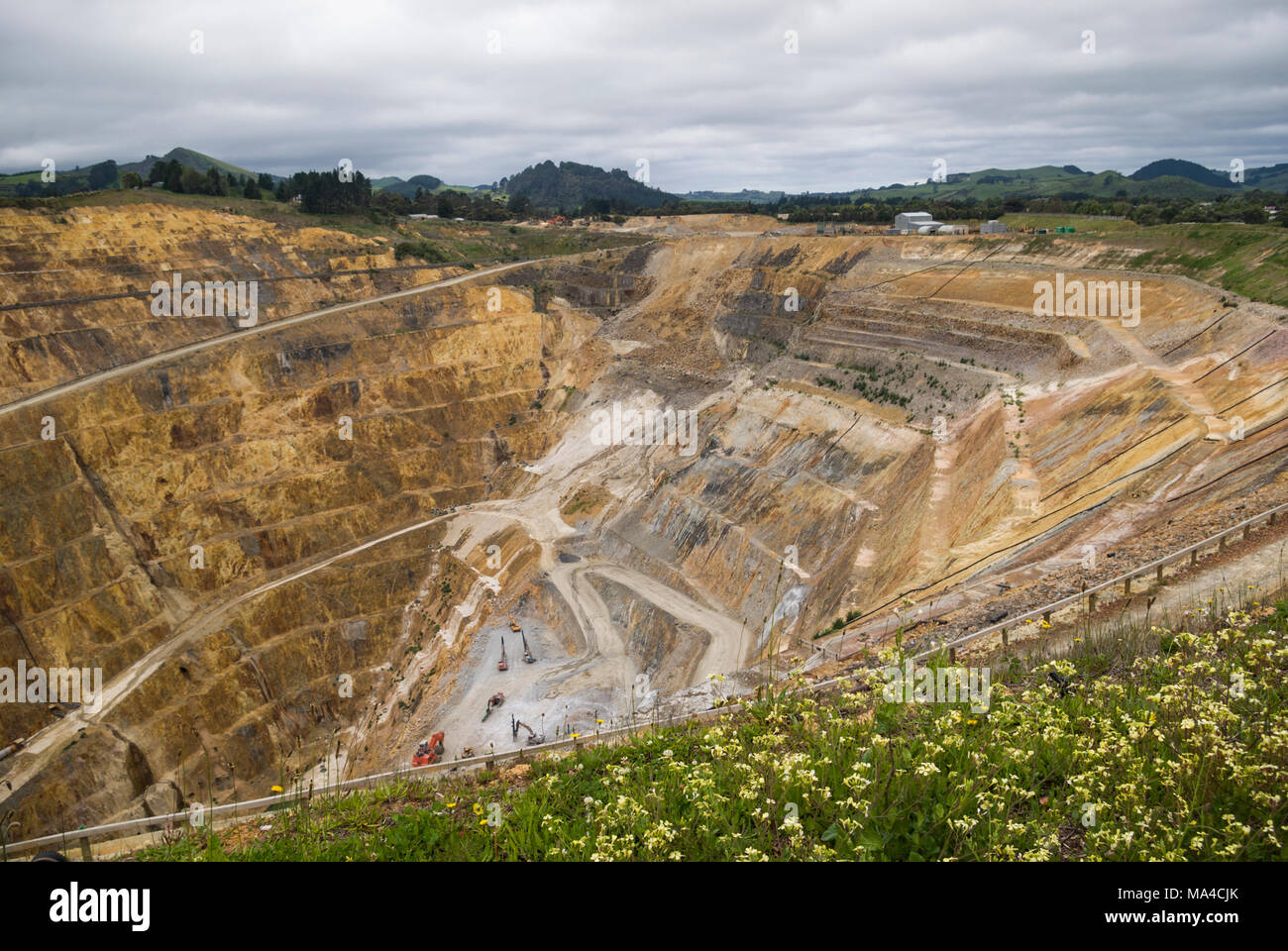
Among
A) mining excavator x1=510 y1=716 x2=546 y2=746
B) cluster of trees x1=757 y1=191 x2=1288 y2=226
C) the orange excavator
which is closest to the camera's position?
mining excavator x1=510 y1=716 x2=546 y2=746

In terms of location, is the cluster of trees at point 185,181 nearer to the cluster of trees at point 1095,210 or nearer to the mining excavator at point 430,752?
the cluster of trees at point 1095,210

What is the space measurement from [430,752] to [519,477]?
28.0m

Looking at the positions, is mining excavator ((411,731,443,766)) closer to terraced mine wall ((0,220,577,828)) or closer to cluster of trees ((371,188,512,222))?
terraced mine wall ((0,220,577,828))

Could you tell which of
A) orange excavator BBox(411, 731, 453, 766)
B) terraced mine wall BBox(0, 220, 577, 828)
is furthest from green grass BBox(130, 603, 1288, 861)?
terraced mine wall BBox(0, 220, 577, 828)

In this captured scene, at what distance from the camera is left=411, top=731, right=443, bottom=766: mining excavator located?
32062mm

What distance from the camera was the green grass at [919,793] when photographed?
6.07 meters

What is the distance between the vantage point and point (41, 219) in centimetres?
5700

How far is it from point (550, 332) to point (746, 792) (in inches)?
2580

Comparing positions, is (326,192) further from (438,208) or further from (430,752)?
(430,752)

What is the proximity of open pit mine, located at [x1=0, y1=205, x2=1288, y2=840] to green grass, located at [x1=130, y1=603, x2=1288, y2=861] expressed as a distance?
9.83 meters

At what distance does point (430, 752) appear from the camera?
32531 millimetres

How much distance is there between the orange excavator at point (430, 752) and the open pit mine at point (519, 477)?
125 mm
